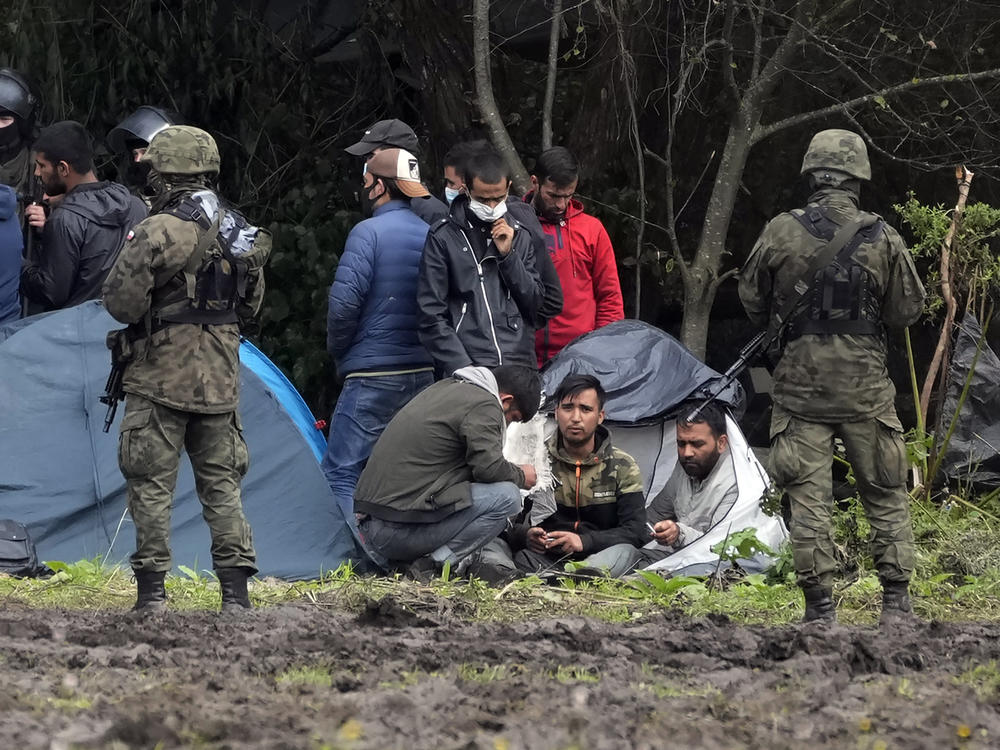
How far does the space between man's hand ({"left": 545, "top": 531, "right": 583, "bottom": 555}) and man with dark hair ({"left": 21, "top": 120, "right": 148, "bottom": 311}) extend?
2.33m

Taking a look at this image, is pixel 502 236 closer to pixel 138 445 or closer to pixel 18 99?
pixel 138 445

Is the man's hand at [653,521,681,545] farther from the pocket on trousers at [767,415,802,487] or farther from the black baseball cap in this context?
the black baseball cap

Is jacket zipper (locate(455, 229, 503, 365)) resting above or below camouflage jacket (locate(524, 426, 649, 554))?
above

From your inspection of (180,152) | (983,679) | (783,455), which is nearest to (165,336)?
(180,152)

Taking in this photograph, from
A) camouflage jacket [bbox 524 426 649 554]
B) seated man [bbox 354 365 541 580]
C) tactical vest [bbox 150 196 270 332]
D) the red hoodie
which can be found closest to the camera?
tactical vest [bbox 150 196 270 332]

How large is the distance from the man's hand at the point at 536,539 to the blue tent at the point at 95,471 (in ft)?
2.50

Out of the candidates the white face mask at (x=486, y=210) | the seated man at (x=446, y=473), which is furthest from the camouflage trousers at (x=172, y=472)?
the white face mask at (x=486, y=210)

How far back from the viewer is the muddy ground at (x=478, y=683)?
3473mm

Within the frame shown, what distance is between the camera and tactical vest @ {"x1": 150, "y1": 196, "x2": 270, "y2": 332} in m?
5.45

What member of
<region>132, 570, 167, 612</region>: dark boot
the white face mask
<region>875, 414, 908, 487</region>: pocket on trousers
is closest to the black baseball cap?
the white face mask

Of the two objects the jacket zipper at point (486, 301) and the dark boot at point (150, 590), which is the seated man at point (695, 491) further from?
the dark boot at point (150, 590)

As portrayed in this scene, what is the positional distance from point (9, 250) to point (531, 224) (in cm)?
230

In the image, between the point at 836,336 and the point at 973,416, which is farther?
the point at 973,416

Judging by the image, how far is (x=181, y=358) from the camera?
5.45 m
